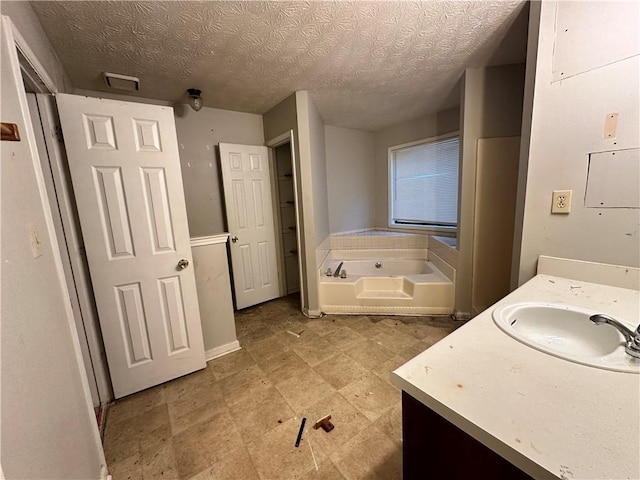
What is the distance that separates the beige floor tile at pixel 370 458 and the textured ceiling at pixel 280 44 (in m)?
2.39

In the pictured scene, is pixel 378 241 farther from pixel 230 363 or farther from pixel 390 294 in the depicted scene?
pixel 230 363

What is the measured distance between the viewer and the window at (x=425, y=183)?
3145 mm

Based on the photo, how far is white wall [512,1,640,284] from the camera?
107cm

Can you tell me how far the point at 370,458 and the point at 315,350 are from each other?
0.95 meters

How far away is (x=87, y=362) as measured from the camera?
1552 millimetres

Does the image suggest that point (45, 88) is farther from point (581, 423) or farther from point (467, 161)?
point (467, 161)

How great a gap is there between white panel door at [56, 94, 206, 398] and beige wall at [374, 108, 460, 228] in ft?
9.77

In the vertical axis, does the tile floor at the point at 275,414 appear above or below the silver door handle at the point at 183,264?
below

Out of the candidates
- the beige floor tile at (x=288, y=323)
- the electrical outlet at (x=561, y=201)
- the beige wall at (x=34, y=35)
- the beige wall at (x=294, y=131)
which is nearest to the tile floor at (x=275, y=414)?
the beige floor tile at (x=288, y=323)

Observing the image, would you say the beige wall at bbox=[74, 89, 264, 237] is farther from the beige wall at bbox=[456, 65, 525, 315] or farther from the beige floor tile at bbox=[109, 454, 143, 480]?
the beige wall at bbox=[456, 65, 525, 315]

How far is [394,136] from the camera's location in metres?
3.72

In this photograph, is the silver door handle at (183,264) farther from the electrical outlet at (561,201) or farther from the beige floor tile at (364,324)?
the electrical outlet at (561,201)

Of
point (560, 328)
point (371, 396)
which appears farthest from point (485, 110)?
point (371, 396)

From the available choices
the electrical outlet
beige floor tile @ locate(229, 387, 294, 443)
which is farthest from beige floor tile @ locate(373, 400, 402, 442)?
the electrical outlet
